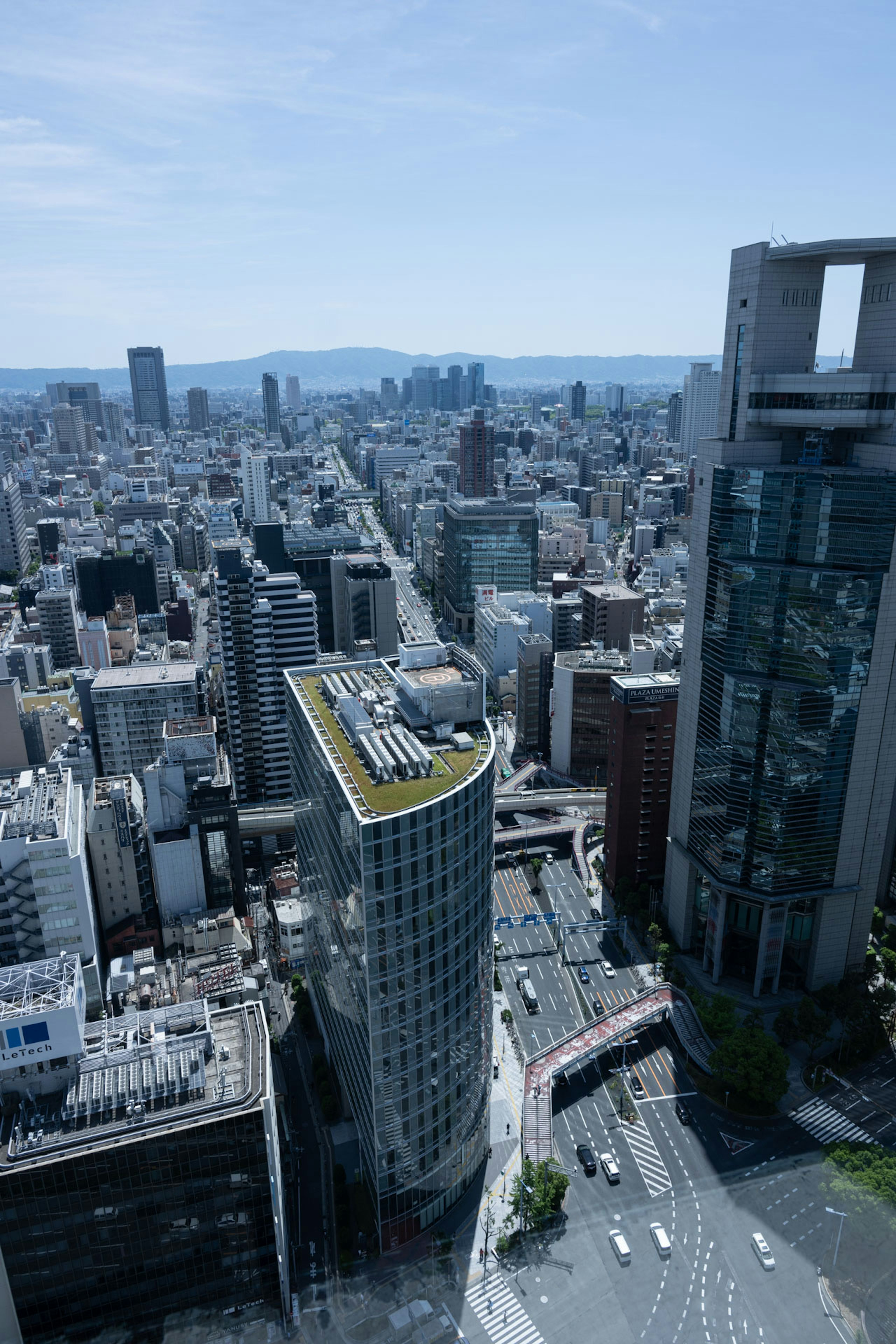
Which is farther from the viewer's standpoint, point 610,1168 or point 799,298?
point 799,298

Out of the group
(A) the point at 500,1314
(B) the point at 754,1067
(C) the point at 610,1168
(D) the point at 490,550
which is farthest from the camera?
(D) the point at 490,550

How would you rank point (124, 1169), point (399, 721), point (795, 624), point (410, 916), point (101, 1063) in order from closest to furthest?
point (124, 1169), point (101, 1063), point (410, 916), point (399, 721), point (795, 624)

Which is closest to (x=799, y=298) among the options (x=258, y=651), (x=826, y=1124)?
(x=826, y=1124)

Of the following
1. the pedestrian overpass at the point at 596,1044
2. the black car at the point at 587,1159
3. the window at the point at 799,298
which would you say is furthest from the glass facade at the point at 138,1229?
the window at the point at 799,298

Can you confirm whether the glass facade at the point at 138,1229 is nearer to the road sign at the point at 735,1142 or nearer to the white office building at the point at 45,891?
the white office building at the point at 45,891

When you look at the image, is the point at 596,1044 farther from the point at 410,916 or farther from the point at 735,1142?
the point at 410,916

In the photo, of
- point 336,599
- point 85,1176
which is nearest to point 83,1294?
point 85,1176

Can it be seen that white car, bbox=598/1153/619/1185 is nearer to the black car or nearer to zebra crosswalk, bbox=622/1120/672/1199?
the black car
